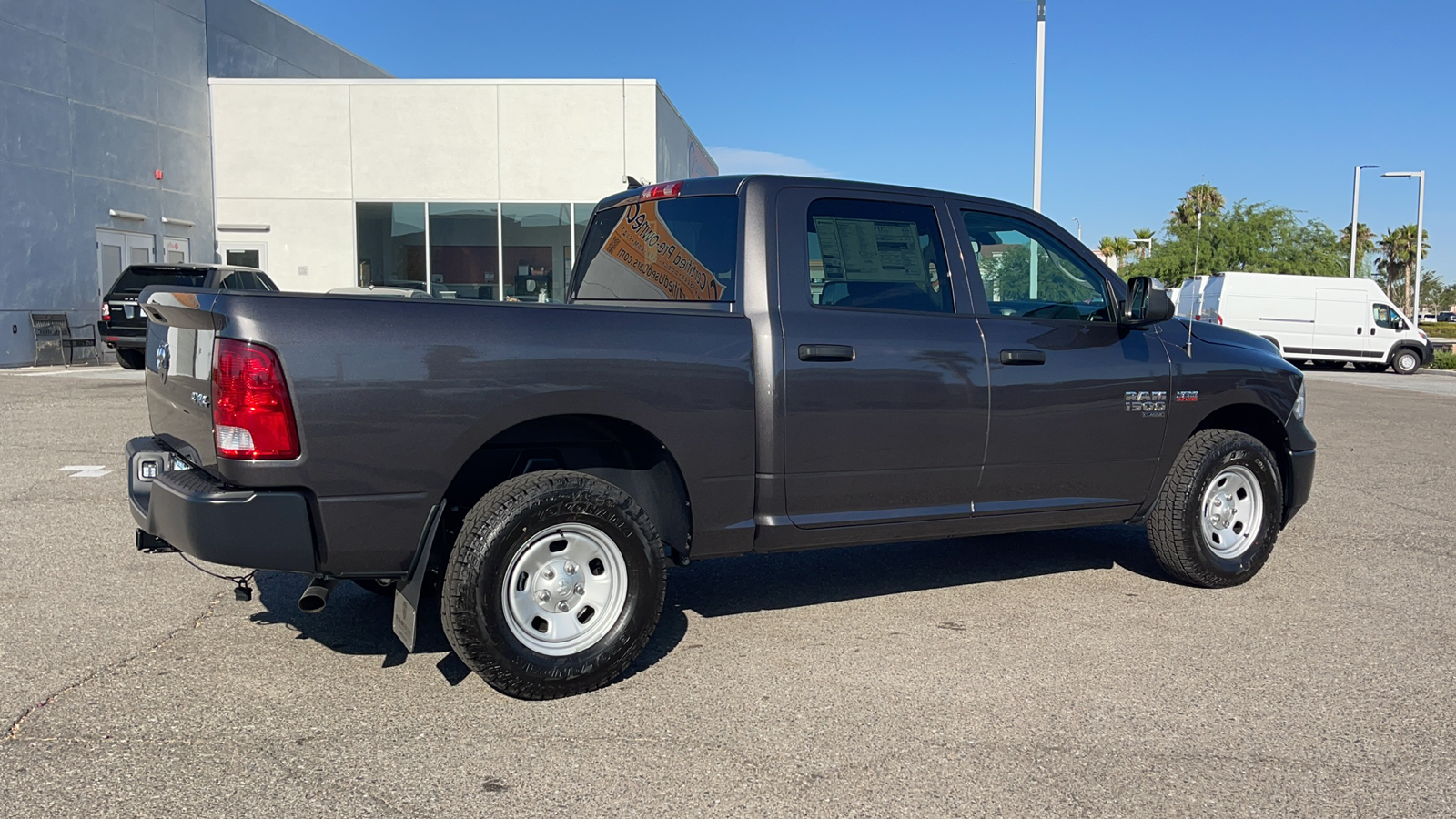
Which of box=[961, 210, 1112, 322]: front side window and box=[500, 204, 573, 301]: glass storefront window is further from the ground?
box=[500, 204, 573, 301]: glass storefront window

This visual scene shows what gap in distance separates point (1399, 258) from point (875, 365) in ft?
295

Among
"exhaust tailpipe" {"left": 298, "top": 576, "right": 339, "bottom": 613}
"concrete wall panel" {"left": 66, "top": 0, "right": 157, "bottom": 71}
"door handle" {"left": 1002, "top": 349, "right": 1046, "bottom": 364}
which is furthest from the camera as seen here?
"concrete wall panel" {"left": 66, "top": 0, "right": 157, "bottom": 71}

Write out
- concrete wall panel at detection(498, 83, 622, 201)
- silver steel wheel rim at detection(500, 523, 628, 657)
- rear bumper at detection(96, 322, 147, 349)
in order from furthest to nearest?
concrete wall panel at detection(498, 83, 622, 201) → rear bumper at detection(96, 322, 147, 349) → silver steel wheel rim at detection(500, 523, 628, 657)

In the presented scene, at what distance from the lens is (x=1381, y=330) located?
94.8ft

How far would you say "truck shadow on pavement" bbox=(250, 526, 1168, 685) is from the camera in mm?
4789

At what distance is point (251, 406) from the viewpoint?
358cm

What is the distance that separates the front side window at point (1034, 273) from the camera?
206 inches

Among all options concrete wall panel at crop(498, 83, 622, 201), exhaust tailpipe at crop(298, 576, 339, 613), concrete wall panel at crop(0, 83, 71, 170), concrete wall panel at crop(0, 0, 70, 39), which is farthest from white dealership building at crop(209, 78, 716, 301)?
exhaust tailpipe at crop(298, 576, 339, 613)

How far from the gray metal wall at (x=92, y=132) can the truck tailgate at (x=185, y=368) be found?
1894 centimetres

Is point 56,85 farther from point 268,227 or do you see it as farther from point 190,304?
point 190,304

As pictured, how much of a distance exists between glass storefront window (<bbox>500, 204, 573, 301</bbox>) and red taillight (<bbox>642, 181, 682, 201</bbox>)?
1837cm

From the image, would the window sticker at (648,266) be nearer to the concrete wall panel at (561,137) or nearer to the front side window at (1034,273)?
the front side window at (1034,273)

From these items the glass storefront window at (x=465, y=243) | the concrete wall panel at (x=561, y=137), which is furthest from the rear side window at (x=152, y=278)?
the concrete wall panel at (x=561, y=137)

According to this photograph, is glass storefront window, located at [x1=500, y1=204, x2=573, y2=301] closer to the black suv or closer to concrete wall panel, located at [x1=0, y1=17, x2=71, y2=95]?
Result: the black suv
